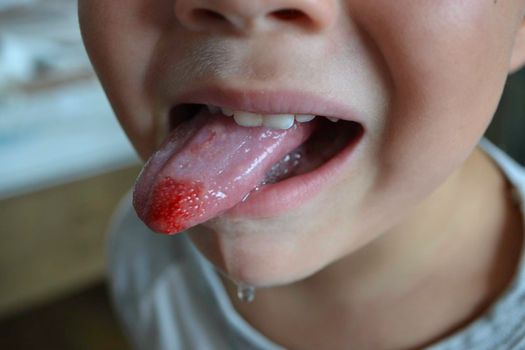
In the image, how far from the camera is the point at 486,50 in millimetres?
439

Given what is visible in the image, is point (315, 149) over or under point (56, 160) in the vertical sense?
over

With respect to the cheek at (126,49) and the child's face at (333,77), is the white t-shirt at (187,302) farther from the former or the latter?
the cheek at (126,49)

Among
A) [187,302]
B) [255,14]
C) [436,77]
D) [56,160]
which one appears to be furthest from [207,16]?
[56,160]

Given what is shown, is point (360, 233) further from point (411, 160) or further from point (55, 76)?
point (55, 76)

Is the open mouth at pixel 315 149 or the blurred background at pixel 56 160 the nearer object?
the open mouth at pixel 315 149

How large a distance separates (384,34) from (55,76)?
3.28 feet

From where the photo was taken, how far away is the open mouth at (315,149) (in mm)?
480

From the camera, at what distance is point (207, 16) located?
411 millimetres

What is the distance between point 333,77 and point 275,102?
40 mm

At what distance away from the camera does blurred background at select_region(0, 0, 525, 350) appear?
46.5 inches

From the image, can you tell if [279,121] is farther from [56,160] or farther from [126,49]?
[56,160]

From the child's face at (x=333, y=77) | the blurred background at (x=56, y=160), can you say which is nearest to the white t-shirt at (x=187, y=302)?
the child's face at (x=333, y=77)

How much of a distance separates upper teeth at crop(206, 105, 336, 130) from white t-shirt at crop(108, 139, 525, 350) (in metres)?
0.25

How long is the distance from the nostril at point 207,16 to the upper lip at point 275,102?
0.04 meters
